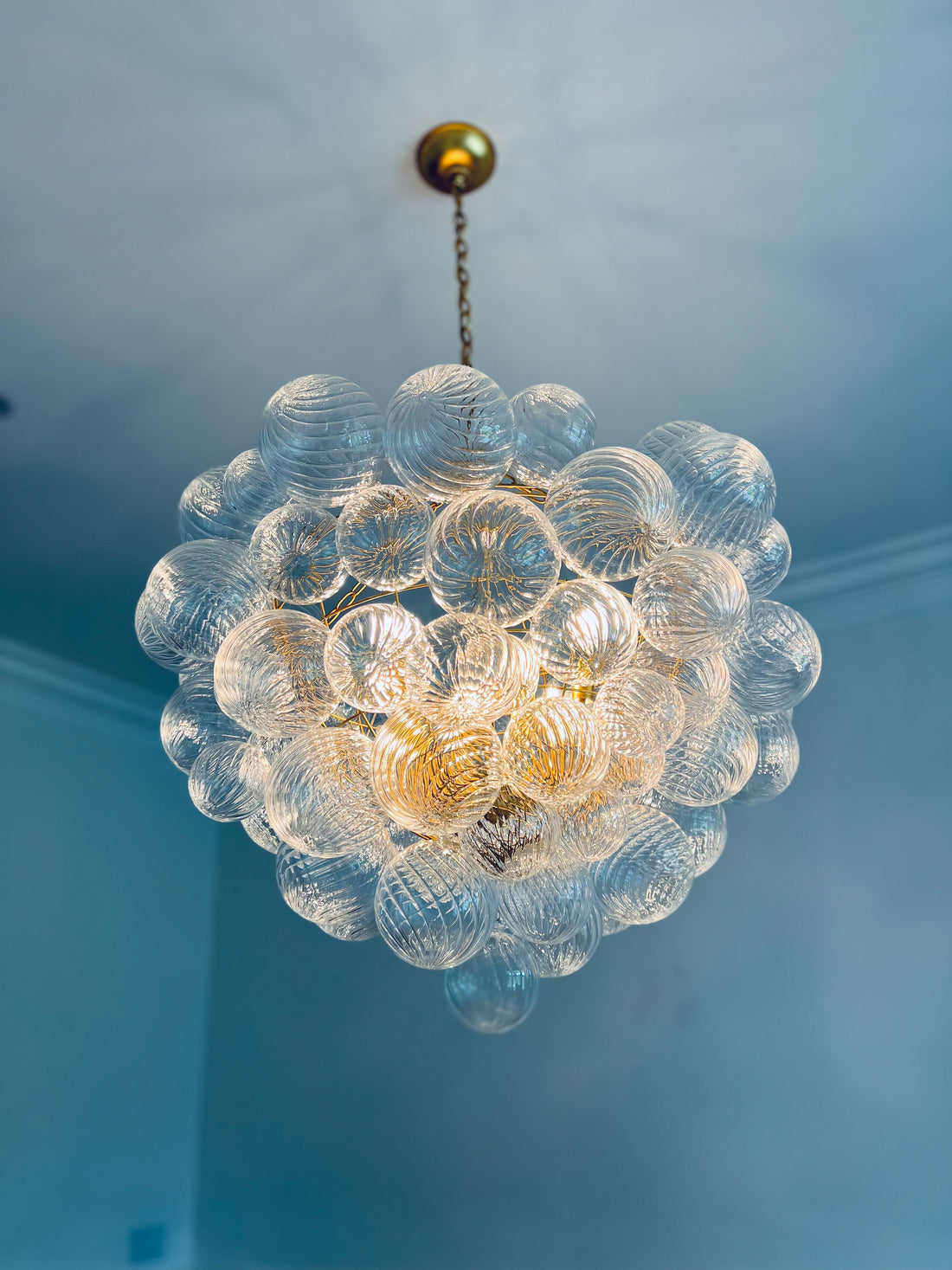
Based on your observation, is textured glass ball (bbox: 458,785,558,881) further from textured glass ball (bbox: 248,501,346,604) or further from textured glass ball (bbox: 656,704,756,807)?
textured glass ball (bbox: 248,501,346,604)

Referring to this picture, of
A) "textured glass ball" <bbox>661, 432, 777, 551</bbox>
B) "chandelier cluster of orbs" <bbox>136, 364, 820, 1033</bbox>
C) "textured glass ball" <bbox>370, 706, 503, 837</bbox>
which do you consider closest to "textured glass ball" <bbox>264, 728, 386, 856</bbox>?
"chandelier cluster of orbs" <bbox>136, 364, 820, 1033</bbox>

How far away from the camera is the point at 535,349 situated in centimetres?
185

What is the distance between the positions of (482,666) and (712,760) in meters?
0.38

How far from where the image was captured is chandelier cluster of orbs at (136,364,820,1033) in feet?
2.79

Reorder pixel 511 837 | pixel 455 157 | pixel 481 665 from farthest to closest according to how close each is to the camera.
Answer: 1. pixel 455 157
2. pixel 511 837
3. pixel 481 665

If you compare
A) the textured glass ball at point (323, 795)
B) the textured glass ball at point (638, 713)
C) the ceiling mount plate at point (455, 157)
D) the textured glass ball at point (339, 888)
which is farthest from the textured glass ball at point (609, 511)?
the ceiling mount plate at point (455, 157)

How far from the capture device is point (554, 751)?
849 mm

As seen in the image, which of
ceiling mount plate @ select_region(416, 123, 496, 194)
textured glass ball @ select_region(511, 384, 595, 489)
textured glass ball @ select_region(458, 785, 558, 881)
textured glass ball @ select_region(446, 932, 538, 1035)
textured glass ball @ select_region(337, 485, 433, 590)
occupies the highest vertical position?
ceiling mount plate @ select_region(416, 123, 496, 194)

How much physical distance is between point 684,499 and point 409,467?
0.31 m

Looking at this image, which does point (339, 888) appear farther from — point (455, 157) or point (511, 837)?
point (455, 157)

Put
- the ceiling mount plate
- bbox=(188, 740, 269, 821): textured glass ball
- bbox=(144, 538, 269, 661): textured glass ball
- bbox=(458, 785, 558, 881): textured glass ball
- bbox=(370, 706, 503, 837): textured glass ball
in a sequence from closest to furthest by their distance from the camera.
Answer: bbox=(370, 706, 503, 837): textured glass ball
bbox=(458, 785, 558, 881): textured glass ball
bbox=(144, 538, 269, 661): textured glass ball
bbox=(188, 740, 269, 821): textured glass ball
the ceiling mount plate

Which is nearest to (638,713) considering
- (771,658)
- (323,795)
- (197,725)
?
(771,658)

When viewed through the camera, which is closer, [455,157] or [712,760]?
[712,760]

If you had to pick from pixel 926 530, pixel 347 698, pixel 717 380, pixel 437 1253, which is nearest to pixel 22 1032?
pixel 437 1253
